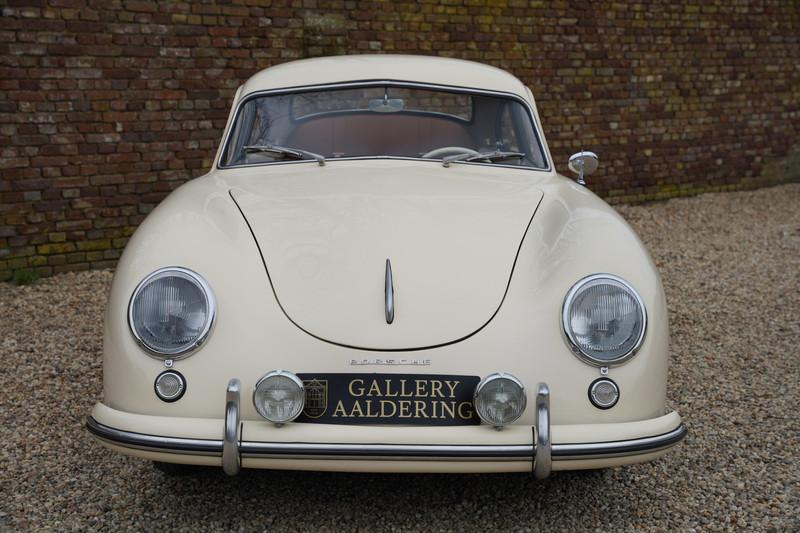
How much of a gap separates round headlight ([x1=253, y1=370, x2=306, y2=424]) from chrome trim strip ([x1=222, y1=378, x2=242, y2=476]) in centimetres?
6

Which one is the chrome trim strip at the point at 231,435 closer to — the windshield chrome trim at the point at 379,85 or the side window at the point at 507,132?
the windshield chrome trim at the point at 379,85

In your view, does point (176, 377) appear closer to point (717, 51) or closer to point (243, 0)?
point (243, 0)

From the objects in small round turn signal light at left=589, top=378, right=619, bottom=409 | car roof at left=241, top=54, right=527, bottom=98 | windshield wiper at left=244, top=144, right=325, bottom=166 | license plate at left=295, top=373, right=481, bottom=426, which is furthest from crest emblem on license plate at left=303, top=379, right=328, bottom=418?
car roof at left=241, top=54, right=527, bottom=98

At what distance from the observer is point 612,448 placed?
2379 millimetres

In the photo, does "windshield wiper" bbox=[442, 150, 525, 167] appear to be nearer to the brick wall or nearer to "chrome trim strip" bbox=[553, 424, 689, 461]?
"chrome trim strip" bbox=[553, 424, 689, 461]

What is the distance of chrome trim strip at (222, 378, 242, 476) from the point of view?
90.2 inches

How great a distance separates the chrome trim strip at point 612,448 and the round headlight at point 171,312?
3.47 feet

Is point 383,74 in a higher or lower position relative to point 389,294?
higher

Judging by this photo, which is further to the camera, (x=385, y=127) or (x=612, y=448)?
(x=385, y=127)

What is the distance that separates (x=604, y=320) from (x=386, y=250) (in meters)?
0.69

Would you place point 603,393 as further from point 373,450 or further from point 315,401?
point 315,401

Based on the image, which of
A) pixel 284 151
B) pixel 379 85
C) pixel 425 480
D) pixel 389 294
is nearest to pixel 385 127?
pixel 379 85

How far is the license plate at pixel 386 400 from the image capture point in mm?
2346

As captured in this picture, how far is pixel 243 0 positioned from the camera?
22.3 ft
